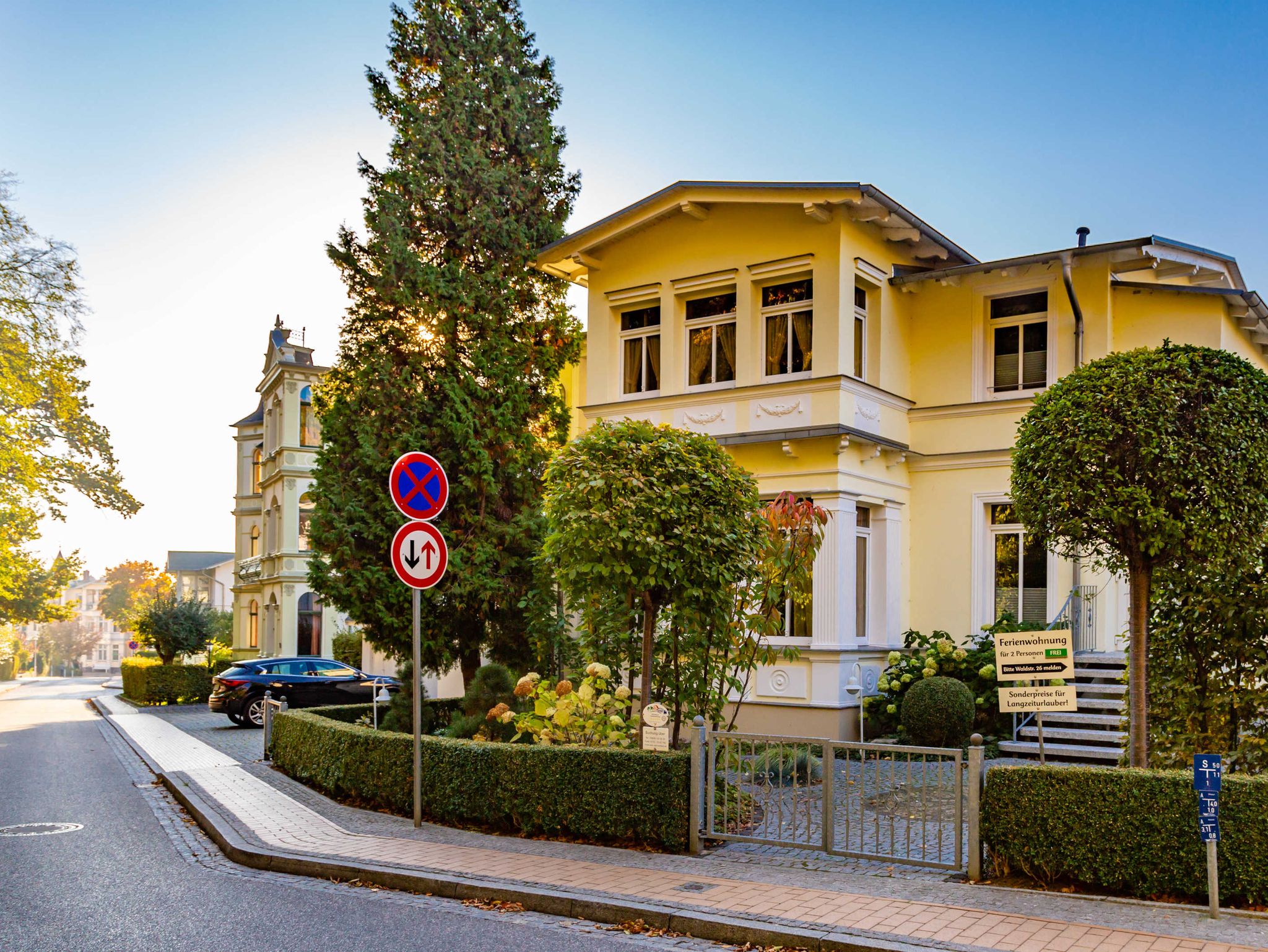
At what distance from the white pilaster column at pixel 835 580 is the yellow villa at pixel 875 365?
0.03 metres

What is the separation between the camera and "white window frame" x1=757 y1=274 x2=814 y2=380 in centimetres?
1620

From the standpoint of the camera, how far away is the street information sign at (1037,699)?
8.17 metres

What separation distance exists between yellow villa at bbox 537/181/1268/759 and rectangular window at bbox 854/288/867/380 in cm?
3

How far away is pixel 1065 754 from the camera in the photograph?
1317 centimetres

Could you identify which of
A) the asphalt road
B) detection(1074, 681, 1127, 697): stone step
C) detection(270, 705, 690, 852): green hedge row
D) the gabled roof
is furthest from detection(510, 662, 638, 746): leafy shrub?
the gabled roof

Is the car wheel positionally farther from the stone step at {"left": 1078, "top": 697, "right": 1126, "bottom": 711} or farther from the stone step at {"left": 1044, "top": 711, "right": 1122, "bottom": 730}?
the stone step at {"left": 1078, "top": 697, "right": 1126, "bottom": 711}

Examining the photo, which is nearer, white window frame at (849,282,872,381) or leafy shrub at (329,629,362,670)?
white window frame at (849,282,872,381)

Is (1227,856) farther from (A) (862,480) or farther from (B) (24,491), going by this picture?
(B) (24,491)

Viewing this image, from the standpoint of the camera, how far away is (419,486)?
10422 mm

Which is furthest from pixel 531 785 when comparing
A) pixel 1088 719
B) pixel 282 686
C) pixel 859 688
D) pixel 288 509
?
pixel 288 509

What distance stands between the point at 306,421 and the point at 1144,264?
30.5 m

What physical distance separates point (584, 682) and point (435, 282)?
839 cm

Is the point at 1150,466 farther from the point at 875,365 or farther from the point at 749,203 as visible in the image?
the point at 749,203

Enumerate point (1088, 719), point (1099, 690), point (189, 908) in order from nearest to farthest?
1. point (189, 908)
2. point (1088, 719)
3. point (1099, 690)
